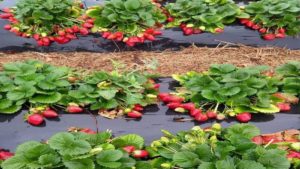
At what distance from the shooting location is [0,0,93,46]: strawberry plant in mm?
5809

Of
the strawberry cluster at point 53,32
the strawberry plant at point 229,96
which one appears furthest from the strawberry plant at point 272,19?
the strawberry plant at point 229,96

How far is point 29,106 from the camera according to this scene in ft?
12.8

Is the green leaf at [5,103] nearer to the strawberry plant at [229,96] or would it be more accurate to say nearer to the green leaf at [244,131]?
the strawberry plant at [229,96]

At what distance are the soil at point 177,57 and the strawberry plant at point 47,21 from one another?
211mm

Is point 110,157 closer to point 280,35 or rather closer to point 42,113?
point 42,113

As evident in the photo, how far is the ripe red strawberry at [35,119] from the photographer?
3.72 meters

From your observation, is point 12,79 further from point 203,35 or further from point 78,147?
point 203,35

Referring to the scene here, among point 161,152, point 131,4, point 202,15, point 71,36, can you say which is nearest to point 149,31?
point 131,4

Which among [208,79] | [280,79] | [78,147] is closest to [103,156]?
[78,147]

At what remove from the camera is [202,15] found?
6082 millimetres

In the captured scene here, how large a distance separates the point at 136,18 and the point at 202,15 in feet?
2.66

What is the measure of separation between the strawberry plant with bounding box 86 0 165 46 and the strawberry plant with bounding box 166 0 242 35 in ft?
0.94

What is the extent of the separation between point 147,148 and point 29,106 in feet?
3.36

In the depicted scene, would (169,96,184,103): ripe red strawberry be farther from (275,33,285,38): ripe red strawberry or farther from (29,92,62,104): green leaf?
(275,33,285,38): ripe red strawberry
